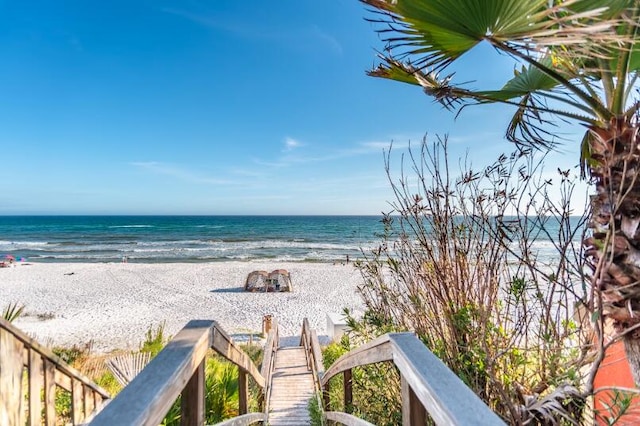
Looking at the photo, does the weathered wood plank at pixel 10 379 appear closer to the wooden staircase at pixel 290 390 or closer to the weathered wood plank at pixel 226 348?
the weathered wood plank at pixel 226 348

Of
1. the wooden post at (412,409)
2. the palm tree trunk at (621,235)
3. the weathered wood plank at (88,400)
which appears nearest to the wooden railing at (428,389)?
the wooden post at (412,409)

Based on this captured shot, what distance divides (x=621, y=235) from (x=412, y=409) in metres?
1.24

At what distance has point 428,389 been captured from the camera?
70 cm

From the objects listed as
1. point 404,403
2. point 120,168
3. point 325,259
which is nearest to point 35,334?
point 404,403

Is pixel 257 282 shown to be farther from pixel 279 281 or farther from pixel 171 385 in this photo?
pixel 171 385

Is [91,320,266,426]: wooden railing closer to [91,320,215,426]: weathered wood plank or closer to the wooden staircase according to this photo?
[91,320,215,426]: weathered wood plank

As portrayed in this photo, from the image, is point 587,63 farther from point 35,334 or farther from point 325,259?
point 325,259

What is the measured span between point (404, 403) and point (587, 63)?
1.97 metres

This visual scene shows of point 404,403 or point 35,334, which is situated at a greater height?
point 404,403

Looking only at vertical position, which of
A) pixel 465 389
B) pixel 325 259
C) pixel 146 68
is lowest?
pixel 325 259

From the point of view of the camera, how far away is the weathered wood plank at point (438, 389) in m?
0.58

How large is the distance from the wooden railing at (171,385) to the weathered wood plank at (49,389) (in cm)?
150

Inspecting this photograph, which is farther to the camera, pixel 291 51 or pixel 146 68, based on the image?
pixel 146 68

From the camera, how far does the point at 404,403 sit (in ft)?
3.01
